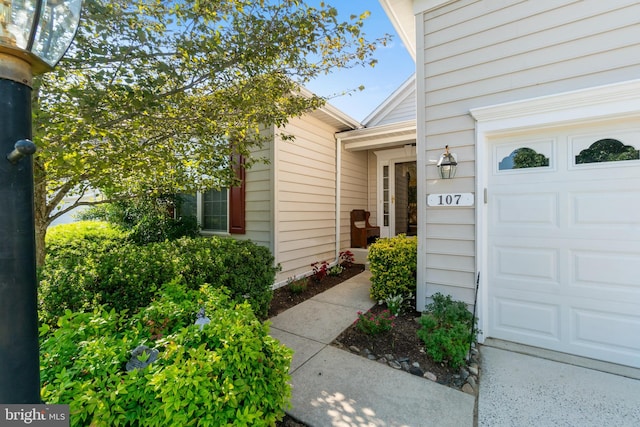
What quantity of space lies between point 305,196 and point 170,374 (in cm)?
436

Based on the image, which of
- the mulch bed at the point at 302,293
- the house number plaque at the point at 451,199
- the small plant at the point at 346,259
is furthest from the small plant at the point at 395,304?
the small plant at the point at 346,259

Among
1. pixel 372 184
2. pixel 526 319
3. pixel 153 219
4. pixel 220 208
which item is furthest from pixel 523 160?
pixel 153 219

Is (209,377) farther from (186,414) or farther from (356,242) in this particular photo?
(356,242)

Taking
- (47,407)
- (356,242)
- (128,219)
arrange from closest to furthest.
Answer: (47,407), (128,219), (356,242)

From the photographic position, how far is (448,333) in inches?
102

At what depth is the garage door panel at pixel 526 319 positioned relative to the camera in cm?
281

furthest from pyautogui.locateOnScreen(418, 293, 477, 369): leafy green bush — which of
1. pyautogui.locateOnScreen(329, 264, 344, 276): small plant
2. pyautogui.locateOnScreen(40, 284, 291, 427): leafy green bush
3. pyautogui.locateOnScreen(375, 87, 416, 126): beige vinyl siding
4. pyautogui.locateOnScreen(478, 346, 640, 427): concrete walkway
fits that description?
pyautogui.locateOnScreen(375, 87, 416, 126): beige vinyl siding

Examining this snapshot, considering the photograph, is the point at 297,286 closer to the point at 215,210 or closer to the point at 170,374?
the point at 215,210

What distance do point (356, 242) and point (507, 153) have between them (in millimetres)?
4111

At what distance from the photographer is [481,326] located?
306cm

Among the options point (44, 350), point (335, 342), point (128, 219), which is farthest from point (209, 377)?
point (128, 219)

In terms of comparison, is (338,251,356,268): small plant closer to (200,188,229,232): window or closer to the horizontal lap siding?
the horizontal lap siding

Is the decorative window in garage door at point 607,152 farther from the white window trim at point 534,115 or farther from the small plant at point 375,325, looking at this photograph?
the small plant at point 375,325

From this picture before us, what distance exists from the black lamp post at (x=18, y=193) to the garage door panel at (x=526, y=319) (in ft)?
12.0
